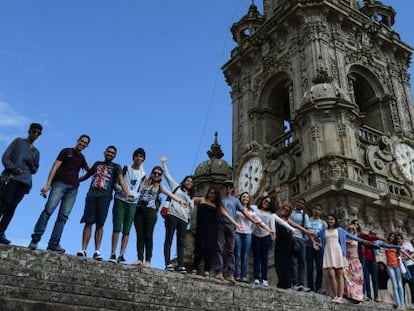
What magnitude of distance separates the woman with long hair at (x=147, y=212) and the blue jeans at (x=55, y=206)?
3.56 feet

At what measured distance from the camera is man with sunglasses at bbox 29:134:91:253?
23.2ft

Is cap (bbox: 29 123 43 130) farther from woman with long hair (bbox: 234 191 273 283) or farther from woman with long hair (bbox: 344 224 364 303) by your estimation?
woman with long hair (bbox: 344 224 364 303)

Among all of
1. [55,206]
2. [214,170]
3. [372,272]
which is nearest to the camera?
[55,206]

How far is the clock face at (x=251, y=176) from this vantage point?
2203cm

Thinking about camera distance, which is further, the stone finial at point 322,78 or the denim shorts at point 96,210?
the stone finial at point 322,78

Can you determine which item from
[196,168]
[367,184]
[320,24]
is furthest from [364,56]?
[196,168]

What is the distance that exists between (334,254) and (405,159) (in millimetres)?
13980

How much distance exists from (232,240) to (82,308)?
3620 mm

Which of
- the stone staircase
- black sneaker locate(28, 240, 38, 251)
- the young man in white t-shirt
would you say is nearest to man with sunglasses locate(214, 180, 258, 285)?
the stone staircase

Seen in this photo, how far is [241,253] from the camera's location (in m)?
8.81

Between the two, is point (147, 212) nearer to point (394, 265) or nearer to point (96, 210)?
point (96, 210)

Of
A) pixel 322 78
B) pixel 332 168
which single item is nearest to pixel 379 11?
pixel 322 78

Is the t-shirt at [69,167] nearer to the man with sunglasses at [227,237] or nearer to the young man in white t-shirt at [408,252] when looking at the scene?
the man with sunglasses at [227,237]

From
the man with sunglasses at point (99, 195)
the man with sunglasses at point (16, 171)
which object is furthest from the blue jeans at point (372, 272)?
the man with sunglasses at point (16, 171)
